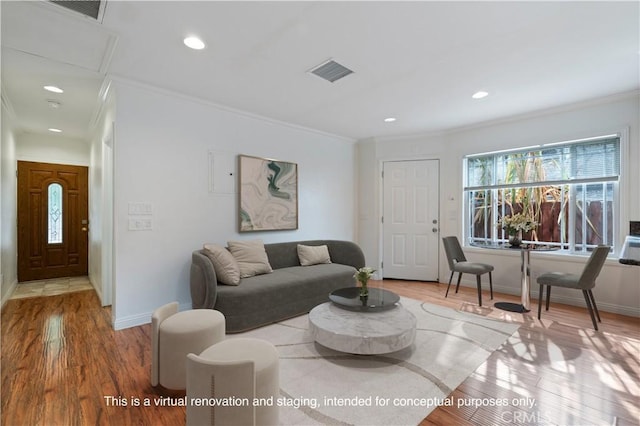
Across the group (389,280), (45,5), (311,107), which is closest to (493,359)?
(389,280)

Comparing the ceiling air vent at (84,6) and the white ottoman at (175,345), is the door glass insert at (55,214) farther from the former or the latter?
the white ottoman at (175,345)

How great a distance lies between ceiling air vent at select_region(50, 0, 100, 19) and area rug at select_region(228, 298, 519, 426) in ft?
9.10

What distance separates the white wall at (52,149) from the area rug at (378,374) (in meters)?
5.18

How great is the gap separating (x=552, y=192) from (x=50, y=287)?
25.5ft

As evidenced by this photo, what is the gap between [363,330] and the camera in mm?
2363

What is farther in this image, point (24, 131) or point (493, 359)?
point (24, 131)

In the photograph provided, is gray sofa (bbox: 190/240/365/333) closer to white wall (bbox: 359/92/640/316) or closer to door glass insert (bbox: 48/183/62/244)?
white wall (bbox: 359/92/640/316)

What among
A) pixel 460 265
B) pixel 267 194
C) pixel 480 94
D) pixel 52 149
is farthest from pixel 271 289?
pixel 52 149

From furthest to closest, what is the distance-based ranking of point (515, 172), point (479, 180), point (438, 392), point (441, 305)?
point (479, 180) < point (515, 172) < point (441, 305) < point (438, 392)

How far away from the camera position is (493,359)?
2.44 m

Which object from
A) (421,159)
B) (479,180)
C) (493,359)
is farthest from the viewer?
(421,159)

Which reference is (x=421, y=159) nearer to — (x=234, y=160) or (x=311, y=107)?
(x=311, y=107)

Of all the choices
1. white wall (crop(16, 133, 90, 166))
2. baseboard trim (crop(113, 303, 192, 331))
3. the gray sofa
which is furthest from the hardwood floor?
white wall (crop(16, 133, 90, 166))

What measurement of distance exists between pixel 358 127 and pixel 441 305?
9.73 feet
